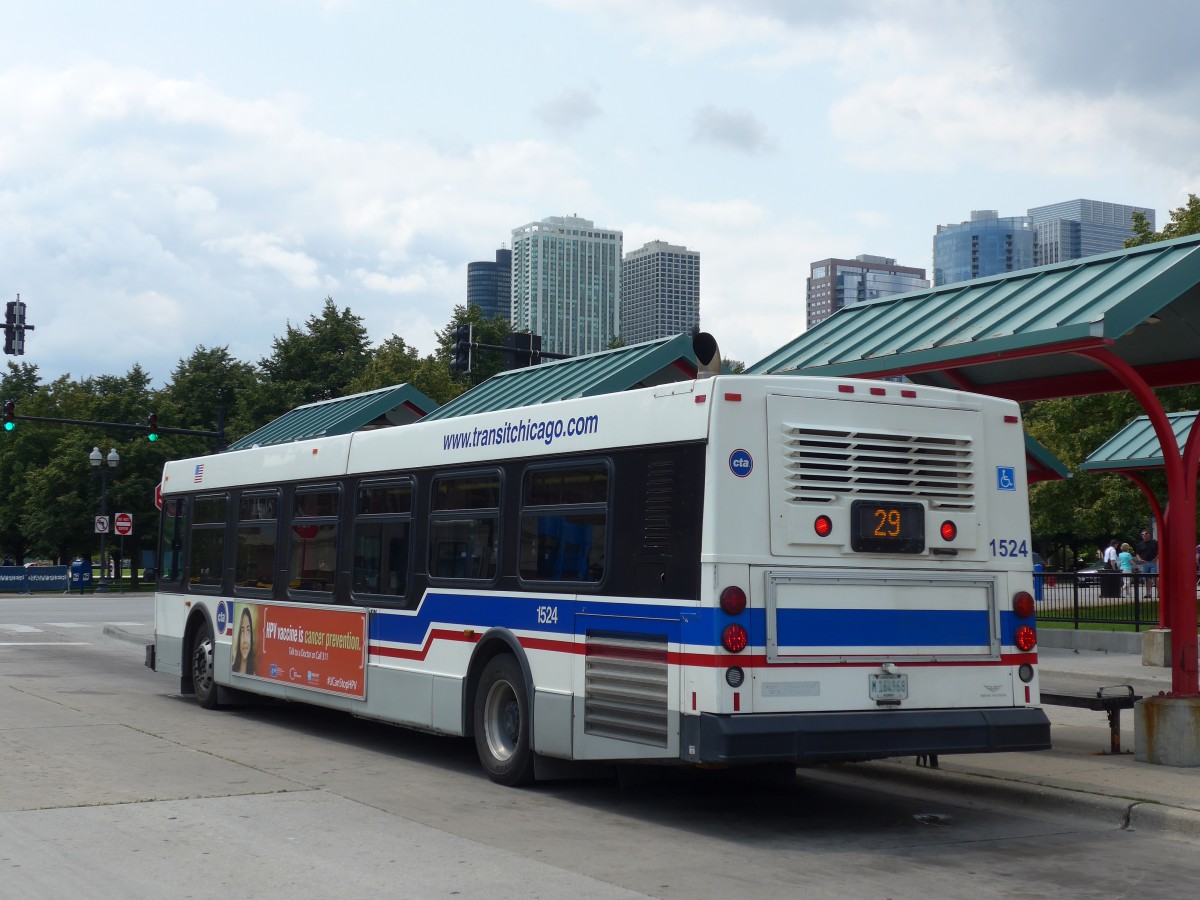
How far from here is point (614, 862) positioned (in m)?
8.15

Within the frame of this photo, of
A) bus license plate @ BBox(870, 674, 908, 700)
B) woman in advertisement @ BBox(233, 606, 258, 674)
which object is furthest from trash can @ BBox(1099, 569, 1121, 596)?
bus license plate @ BBox(870, 674, 908, 700)

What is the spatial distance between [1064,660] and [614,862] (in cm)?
1570

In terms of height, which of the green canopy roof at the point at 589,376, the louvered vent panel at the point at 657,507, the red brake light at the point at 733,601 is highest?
the green canopy roof at the point at 589,376

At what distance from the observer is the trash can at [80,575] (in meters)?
57.1

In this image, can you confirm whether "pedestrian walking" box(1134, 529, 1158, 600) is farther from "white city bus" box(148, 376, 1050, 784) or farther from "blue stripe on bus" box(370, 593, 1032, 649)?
"blue stripe on bus" box(370, 593, 1032, 649)

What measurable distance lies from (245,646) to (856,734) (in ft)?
28.2

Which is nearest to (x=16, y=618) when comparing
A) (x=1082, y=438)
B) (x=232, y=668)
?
(x=232, y=668)

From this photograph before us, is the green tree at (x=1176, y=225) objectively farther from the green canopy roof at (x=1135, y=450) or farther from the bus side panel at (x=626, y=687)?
the bus side panel at (x=626, y=687)

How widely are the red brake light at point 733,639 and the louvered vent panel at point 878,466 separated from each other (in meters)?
0.96

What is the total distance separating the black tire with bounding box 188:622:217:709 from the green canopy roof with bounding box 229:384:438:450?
27.2 feet

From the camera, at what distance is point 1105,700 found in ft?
38.2

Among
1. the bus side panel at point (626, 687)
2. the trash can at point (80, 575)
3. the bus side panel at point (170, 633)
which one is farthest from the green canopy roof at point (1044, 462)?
the trash can at point (80, 575)

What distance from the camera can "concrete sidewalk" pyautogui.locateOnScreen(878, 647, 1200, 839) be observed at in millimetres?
9602

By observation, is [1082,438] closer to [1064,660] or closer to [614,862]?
[1064,660]
